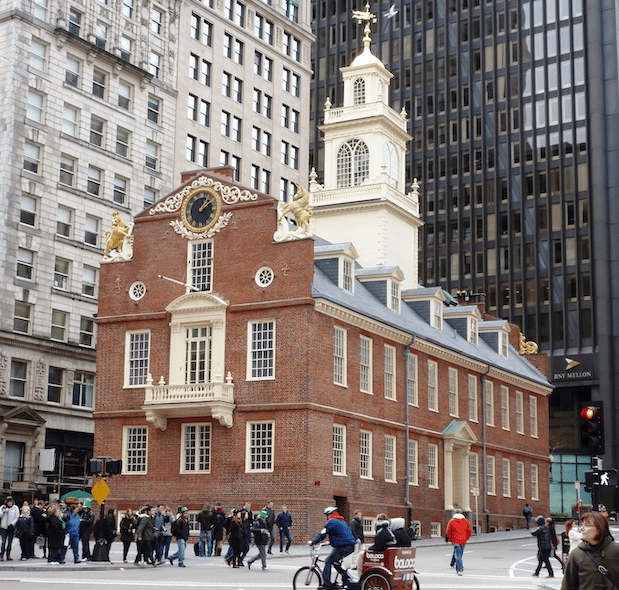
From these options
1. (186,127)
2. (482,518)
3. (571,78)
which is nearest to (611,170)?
(571,78)

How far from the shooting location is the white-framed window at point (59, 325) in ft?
197

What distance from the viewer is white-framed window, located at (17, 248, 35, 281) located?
192 feet

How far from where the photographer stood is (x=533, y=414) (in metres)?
63.4

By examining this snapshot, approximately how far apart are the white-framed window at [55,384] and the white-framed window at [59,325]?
182cm

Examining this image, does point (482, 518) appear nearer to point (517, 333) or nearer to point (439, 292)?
point (439, 292)

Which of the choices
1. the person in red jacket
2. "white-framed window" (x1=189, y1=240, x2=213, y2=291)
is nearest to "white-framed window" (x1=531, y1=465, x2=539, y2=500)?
"white-framed window" (x1=189, y1=240, x2=213, y2=291)

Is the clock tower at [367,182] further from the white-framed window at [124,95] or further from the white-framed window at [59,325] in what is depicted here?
the white-framed window at [59,325]

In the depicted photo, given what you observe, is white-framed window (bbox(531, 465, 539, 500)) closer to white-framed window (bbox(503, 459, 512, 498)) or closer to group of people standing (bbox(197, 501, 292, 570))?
white-framed window (bbox(503, 459, 512, 498))

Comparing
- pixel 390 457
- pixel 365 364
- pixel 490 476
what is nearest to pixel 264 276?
pixel 365 364

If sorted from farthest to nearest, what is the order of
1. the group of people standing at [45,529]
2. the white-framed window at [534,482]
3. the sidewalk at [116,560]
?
the white-framed window at [534,482]
the group of people standing at [45,529]
the sidewalk at [116,560]

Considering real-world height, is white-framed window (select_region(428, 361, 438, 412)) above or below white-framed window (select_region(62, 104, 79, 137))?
below

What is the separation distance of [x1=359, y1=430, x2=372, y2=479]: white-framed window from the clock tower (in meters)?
13.0

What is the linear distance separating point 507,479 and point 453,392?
817 cm

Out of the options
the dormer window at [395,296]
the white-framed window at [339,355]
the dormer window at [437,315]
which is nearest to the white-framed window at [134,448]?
the white-framed window at [339,355]
